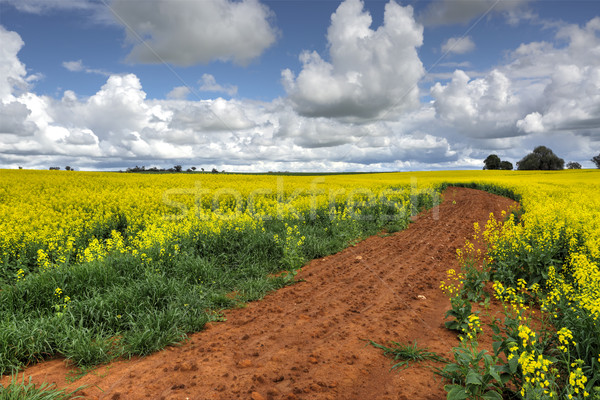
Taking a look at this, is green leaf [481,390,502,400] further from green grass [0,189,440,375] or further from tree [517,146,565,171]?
tree [517,146,565,171]

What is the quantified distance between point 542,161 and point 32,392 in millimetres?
111182

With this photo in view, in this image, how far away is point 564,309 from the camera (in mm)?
4125

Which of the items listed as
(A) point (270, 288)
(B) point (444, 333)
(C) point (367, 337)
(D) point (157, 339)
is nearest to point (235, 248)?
(A) point (270, 288)

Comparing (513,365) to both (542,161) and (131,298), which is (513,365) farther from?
(542,161)

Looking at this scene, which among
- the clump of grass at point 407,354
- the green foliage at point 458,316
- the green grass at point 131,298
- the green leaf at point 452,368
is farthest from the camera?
the green foliage at point 458,316

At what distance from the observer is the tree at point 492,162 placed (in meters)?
94.9

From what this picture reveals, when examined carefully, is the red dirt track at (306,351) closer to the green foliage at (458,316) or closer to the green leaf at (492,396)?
the green foliage at (458,316)

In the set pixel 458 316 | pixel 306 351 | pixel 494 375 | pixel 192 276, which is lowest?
pixel 306 351

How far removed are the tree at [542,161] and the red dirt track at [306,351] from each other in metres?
104

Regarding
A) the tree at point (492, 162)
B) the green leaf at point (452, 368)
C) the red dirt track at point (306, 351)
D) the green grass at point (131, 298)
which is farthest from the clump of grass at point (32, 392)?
the tree at point (492, 162)

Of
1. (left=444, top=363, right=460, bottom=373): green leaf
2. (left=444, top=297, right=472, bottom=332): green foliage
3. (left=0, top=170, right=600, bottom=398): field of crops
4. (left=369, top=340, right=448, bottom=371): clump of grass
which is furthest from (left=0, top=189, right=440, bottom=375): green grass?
(left=444, top=363, right=460, bottom=373): green leaf

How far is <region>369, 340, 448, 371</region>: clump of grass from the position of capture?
3682 millimetres

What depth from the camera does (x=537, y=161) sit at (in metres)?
90.1

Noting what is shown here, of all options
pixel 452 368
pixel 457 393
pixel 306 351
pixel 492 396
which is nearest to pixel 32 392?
pixel 306 351
